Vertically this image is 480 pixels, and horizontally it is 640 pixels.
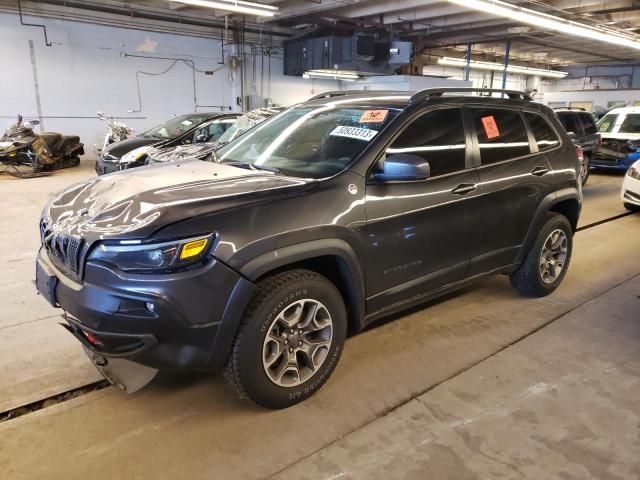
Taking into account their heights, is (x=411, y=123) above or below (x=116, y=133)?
above

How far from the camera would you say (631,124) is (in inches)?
441

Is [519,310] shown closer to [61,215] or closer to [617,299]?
[617,299]

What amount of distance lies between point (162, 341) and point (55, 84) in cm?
1299

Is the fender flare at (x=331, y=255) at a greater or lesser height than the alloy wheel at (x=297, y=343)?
greater

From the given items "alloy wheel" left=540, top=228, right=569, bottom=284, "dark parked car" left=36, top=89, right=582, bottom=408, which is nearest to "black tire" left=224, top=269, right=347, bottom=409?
"dark parked car" left=36, top=89, right=582, bottom=408

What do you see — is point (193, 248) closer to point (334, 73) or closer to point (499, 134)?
point (499, 134)

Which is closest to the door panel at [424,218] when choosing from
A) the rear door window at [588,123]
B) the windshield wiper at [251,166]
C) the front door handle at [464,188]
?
the front door handle at [464,188]

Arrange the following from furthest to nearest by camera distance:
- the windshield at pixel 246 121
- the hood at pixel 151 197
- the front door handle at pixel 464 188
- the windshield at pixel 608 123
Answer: the windshield at pixel 608 123 < the windshield at pixel 246 121 < the front door handle at pixel 464 188 < the hood at pixel 151 197

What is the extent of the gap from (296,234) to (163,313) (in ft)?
2.33

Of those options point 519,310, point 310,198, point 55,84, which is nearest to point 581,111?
point 519,310

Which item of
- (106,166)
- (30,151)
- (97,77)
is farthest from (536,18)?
(97,77)

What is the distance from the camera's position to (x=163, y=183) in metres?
2.67

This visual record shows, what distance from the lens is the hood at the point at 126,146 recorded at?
892 centimetres

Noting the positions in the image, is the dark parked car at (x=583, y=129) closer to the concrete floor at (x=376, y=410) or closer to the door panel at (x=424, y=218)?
the concrete floor at (x=376, y=410)
